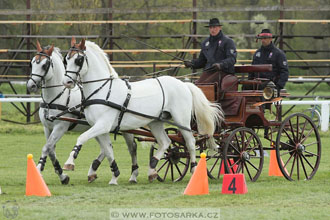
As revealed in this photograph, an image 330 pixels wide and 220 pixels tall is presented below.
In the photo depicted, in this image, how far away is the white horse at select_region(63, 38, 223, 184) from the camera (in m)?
9.79

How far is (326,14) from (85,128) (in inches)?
857

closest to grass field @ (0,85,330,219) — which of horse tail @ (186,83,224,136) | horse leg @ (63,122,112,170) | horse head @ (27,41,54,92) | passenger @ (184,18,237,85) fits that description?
horse leg @ (63,122,112,170)

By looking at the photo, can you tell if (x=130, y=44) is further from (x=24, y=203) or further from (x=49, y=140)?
(x=24, y=203)

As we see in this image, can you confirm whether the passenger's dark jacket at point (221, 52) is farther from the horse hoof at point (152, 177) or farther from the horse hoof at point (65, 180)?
the horse hoof at point (65, 180)

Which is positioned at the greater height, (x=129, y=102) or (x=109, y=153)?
(x=129, y=102)

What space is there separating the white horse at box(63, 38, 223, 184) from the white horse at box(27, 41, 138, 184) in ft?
1.92

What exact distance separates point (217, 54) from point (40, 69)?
2.52 m

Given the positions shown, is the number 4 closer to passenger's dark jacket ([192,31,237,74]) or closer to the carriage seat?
the carriage seat

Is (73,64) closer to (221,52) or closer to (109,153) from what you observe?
(109,153)

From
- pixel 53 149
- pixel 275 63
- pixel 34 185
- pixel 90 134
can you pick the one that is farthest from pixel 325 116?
pixel 34 185

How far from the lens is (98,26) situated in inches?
926

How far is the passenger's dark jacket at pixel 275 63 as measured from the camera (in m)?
11.0

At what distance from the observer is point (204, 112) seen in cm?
1040

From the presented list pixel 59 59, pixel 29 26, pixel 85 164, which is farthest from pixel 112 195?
pixel 29 26
